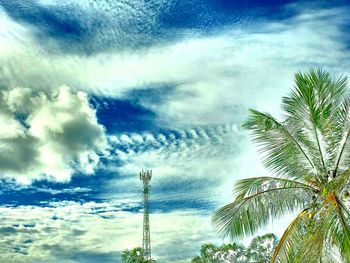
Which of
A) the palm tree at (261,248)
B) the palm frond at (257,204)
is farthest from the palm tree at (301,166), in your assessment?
the palm tree at (261,248)

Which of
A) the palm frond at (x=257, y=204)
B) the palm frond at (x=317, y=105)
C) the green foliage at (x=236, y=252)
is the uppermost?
the green foliage at (x=236, y=252)

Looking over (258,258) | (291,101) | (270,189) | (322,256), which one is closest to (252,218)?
(270,189)

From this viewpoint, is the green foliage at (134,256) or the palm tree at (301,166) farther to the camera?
the green foliage at (134,256)

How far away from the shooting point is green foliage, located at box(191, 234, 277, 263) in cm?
4872

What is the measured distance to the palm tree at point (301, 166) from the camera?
53.6 feet

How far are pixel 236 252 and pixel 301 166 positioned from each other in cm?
3410

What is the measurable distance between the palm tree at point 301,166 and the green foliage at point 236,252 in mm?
31650

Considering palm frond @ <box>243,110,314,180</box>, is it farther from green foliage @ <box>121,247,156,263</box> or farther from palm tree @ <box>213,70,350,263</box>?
green foliage @ <box>121,247,156,263</box>

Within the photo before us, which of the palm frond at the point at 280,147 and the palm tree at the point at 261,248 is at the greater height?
the palm tree at the point at 261,248

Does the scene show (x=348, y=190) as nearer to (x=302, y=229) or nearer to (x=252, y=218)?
(x=302, y=229)

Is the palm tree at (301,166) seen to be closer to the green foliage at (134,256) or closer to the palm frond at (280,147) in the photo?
the palm frond at (280,147)

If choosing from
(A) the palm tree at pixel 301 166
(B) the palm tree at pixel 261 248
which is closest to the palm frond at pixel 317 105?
(A) the palm tree at pixel 301 166

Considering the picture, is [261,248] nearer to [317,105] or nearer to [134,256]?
[134,256]

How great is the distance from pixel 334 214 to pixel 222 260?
Answer: 119 ft
